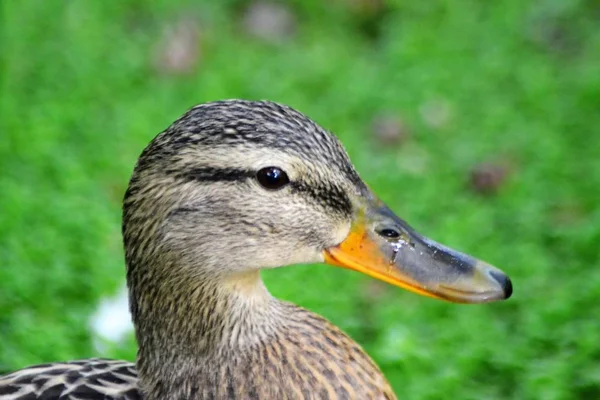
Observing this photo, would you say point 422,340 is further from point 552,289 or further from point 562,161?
→ point 562,161

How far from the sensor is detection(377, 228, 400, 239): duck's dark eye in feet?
7.28

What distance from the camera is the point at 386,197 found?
12.8ft

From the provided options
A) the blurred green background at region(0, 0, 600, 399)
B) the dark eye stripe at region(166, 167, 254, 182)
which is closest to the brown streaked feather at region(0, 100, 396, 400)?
the dark eye stripe at region(166, 167, 254, 182)

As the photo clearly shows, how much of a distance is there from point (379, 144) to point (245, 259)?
6.97 ft

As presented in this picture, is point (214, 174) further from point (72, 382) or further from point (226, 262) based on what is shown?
point (72, 382)

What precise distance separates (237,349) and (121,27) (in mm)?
2866

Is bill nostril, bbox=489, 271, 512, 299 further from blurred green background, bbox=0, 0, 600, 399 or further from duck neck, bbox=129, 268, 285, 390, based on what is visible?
blurred green background, bbox=0, 0, 600, 399

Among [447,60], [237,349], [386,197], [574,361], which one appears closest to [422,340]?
[574,361]

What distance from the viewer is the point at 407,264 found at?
222 centimetres

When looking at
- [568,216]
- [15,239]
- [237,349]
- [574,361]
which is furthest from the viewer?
[568,216]

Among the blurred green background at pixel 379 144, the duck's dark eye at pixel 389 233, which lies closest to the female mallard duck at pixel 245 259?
the duck's dark eye at pixel 389 233

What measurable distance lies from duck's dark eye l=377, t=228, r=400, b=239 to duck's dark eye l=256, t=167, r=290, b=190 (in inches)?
11.4

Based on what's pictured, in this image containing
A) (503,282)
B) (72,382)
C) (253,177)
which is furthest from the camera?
(72,382)

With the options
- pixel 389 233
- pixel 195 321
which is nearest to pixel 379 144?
pixel 389 233
